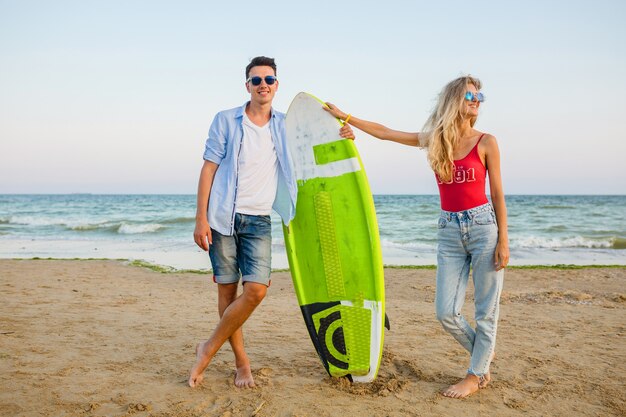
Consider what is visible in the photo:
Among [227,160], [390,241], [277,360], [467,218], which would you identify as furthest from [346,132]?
[390,241]

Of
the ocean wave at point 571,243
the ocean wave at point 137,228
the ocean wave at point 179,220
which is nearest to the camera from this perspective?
the ocean wave at point 571,243

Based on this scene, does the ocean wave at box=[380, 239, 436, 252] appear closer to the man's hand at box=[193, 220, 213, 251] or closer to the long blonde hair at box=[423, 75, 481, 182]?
the long blonde hair at box=[423, 75, 481, 182]

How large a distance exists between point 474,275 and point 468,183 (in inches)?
22.3

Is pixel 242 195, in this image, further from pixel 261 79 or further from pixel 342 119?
pixel 342 119

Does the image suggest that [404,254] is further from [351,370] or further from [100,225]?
[100,225]

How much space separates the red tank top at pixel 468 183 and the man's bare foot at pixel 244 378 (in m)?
1.64

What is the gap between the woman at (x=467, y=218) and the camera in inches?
118

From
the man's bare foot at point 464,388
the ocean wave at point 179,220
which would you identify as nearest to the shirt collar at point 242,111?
the man's bare foot at point 464,388

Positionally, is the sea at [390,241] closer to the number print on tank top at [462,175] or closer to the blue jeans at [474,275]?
the blue jeans at [474,275]

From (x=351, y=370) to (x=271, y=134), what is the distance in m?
1.62

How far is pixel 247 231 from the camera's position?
3129 millimetres

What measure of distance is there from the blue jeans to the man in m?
1.03

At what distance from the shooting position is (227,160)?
10.3ft

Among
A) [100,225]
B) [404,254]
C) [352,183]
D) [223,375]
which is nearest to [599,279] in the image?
[404,254]
